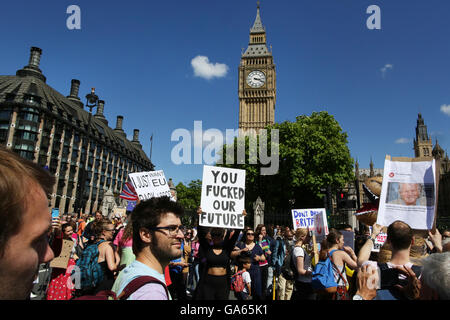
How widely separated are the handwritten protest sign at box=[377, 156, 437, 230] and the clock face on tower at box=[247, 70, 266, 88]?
65951 millimetres

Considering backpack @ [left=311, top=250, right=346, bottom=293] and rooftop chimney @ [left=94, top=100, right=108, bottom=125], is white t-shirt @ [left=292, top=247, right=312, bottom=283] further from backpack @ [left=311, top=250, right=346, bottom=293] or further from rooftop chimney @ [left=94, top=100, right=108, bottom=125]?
rooftop chimney @ [left=94, top=100, right=108, bottom=125]

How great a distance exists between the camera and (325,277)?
15.5 ft

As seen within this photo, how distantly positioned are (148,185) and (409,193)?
569 centimetres

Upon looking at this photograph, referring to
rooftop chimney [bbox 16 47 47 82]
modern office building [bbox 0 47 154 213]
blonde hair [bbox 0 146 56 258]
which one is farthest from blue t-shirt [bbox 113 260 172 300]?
rooftop chimney [bbox 16 47 47 82]

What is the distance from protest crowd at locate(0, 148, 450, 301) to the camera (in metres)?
0.91

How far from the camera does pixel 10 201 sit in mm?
875

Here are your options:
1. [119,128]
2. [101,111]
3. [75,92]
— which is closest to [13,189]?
[75,92]

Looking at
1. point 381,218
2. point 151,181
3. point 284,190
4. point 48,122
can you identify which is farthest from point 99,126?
point 381,218

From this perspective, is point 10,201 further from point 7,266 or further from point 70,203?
point 70,203

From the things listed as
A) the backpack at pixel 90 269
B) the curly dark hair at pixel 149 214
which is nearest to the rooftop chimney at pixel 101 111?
the backpack at pixel 90 269

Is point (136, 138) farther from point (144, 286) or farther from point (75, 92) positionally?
point (144, 286)

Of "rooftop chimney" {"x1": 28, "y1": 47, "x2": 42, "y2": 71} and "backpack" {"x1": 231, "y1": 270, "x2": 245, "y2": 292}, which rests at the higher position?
"rooftop chimney" {"x1": 28, "y1": 47, "x2": 42, "y2": 71}

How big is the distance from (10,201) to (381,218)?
3.83m

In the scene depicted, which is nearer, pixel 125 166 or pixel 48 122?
pixel 48 122
